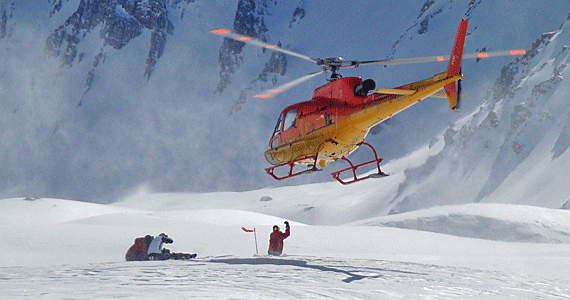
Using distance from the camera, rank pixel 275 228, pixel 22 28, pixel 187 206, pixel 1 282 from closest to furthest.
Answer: pixel 1 282
pixel 275 228
pixel 187 206
pixel 22 28

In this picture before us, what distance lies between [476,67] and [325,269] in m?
78.3

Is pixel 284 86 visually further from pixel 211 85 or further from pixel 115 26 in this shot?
pixel 115 26

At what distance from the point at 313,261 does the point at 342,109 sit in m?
4.88

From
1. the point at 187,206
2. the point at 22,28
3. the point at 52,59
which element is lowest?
the point at 187,206

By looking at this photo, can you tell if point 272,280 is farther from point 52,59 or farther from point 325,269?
point 52,59

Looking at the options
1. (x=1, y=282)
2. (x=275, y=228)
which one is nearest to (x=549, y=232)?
(x=275, y=228)

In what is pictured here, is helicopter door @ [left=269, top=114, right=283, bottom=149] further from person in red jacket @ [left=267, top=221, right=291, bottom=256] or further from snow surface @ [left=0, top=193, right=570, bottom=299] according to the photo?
snow surface @ [left=0, top=193, right=570, bottom=299]

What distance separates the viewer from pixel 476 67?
81375 millimetres

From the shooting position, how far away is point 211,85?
4990 inches

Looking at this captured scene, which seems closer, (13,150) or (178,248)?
(178,248)

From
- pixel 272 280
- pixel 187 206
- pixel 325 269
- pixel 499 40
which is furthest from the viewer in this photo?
pixel 187 206

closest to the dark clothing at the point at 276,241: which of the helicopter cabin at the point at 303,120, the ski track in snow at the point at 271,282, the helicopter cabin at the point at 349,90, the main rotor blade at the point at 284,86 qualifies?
the ski track in snow at the point at 271,282

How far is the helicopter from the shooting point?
44.1 feet

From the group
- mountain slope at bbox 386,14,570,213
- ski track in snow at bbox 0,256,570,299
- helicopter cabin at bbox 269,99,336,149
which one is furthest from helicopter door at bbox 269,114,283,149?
mountain slope at bbox 386,14,570,213
